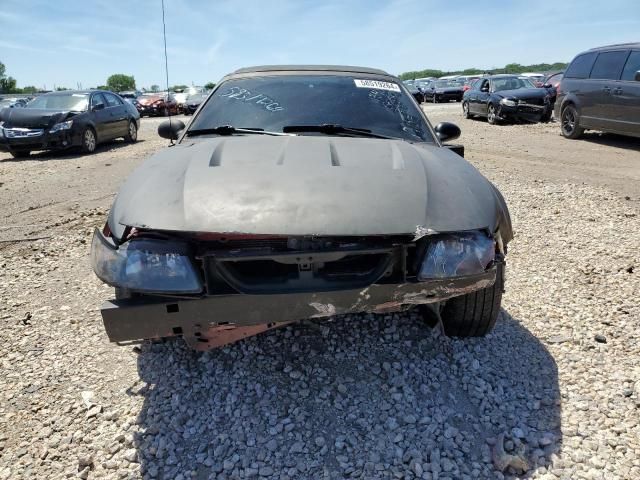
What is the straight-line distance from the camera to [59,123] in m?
10.2

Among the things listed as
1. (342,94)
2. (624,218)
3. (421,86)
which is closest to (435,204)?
(342,94)

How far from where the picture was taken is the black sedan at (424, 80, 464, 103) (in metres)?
27.7

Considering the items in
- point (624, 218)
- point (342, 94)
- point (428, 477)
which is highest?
point (342, 94)

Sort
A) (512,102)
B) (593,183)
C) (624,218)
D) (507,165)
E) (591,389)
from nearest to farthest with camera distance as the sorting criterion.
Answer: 1. (591,389)
2. (624,218)
3. (593,183)
4. (507,165)
5. (512,102)

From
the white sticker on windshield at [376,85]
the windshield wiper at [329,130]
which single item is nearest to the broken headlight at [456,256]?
the windshield wiper at [329,130]

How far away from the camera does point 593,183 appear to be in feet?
21.9

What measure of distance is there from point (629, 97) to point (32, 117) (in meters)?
11.7

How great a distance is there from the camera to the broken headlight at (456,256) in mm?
2064

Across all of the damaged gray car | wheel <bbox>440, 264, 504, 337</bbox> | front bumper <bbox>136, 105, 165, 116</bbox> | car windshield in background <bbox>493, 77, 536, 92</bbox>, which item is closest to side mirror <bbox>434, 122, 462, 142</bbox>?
the damaged gray car

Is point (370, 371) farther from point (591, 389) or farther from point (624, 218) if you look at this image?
point (624, 218)

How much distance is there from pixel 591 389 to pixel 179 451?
6.52 feet

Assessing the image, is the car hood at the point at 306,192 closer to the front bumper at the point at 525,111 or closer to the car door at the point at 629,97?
the car door at the point at 629,97

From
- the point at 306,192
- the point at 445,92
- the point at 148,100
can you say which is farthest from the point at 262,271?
the point at 445,92

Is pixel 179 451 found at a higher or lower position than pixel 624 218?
lower
